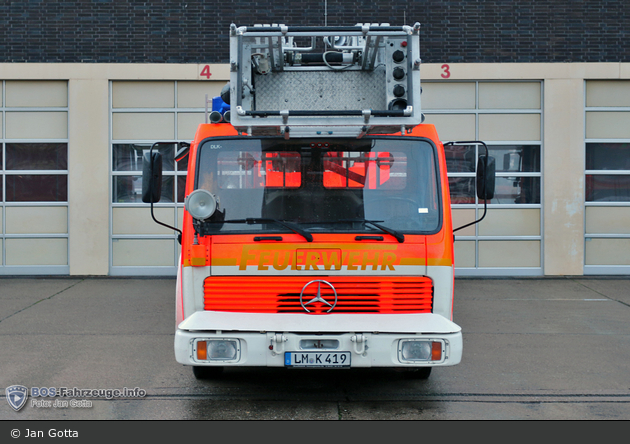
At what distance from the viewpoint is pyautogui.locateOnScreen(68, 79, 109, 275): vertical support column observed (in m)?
11.2

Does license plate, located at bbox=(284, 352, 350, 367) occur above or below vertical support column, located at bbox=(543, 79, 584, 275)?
below

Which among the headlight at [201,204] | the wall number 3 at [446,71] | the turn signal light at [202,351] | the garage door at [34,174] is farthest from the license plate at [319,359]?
the garage door at [34,174]

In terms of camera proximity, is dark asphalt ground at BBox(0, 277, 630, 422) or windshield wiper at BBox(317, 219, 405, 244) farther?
dark asphalt ground at BBox(0, 277, 630, 422)

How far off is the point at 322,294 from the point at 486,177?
166 centimetres

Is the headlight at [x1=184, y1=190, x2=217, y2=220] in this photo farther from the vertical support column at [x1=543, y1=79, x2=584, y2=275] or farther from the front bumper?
the vertical support column at [x1=543, y1=79, x2=584, y2=275]

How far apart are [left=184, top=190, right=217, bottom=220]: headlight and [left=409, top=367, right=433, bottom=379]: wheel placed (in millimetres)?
2389

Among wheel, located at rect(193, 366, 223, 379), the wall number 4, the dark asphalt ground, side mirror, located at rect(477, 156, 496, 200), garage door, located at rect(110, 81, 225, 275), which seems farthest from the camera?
garage door, located at rect(110, 81, 225, 275)

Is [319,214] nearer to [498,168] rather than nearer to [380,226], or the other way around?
[380,226]

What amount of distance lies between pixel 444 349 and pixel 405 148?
161 cm

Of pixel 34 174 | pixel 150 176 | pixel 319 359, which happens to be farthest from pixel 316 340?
pixel 34 174

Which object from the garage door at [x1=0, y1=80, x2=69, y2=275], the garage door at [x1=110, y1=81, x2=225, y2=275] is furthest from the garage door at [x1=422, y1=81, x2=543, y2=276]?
the garage door at [x1=0, y1=80, x2=69, y2=275]

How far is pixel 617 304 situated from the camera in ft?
29.4

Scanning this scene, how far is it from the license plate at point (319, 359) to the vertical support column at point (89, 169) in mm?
8166

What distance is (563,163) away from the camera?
444 inches
